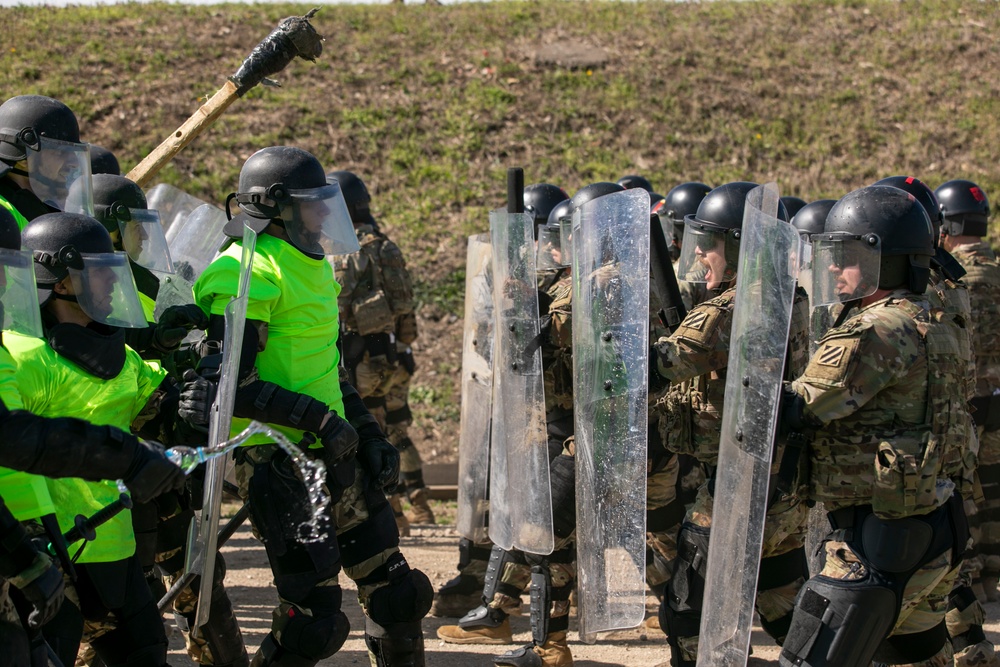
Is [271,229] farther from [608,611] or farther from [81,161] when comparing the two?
[608,611]

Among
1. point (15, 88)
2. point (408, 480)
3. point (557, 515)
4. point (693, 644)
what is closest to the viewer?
point (693, 644)

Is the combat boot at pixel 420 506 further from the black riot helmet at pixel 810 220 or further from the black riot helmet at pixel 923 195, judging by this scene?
the black riot helmet at pixel 923 195

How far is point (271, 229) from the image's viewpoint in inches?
168

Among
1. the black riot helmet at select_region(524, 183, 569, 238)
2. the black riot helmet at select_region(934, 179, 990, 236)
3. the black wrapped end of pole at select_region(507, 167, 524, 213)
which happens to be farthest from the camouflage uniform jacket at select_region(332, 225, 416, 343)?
the black riot helmet at select_region(934, 179, 990, 236)

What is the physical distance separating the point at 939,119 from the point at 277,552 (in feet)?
47.1

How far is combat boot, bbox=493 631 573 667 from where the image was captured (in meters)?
5.27

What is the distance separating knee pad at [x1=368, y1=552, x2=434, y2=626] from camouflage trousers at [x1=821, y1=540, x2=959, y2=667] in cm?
150

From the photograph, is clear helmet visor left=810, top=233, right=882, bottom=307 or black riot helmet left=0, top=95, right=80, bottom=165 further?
black riot helmet left=0, top=95, right=80, bottom=165

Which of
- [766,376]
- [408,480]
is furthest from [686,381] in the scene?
[408,480]

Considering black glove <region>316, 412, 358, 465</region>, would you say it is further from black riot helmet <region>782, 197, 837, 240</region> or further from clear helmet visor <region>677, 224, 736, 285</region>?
black riot helmet <region>782, 197, 837, 240</region>

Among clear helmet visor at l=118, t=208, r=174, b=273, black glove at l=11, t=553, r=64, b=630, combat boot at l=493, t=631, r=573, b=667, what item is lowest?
combat boot at l=493, t=631, r=573, b=667

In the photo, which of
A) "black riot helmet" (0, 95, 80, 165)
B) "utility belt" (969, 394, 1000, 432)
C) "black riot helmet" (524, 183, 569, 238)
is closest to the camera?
"black riot helmet" (0, 95, 80, 165)

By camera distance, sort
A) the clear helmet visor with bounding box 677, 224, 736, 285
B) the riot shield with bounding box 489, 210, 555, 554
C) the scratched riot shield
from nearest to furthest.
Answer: the clear helmet visor with bounding box 677, 224, 736, 285 < the riot shield with bounding box 489, 210, 555, 554 < the scratched riot shield

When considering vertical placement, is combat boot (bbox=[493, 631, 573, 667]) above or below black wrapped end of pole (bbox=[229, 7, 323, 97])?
below
